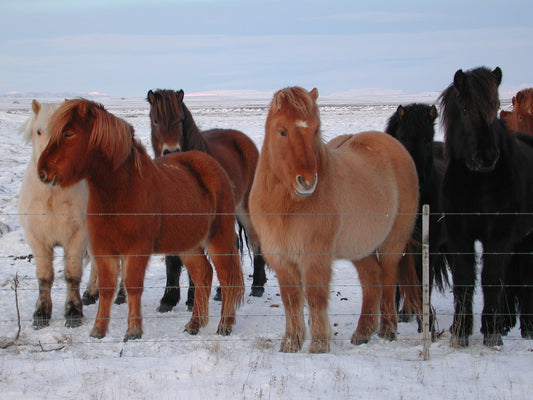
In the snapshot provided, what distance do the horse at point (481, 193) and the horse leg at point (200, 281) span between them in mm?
2389

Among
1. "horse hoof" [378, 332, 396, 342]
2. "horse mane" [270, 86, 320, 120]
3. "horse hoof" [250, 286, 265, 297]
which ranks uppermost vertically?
"horse mane" [270, 86, 320, 120]

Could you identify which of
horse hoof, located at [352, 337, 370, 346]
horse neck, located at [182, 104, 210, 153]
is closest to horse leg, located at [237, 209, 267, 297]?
horse neck, located at [182, 104, 210, 153]

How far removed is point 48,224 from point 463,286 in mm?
3977

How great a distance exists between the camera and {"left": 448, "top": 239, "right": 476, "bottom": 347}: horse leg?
→ 5.04m

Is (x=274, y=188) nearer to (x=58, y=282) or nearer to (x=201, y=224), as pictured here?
(x=201, y=224)

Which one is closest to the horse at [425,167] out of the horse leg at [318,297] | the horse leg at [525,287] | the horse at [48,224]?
the horse leg at [525,287]

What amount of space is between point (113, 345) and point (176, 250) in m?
1.08

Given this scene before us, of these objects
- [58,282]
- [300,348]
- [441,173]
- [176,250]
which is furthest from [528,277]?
[58,282]

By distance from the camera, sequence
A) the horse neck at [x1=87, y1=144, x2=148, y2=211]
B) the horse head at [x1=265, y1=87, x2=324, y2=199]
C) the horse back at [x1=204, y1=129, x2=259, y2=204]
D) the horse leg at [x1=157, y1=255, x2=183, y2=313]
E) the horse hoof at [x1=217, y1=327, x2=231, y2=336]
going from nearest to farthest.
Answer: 1. the horse head at [x1=265, y1=87, x2=324, y2=199]
2. the horse neck at [x1=87, y1=144, x2=148, y2=211]
3. the horse hoof at [x1=217, y1=327, x2=231, y2=336]
4. the horse leg at [x1=157, y1=255, x2=183, y2=313]
5. the horse back at [x1=204, y1=129, x2=259, y2=204]

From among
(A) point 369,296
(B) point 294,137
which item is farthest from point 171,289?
(B) point 294,137

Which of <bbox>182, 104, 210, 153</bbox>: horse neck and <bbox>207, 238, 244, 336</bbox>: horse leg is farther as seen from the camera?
<bbox>182, 104, 210, 153</bbox>: horse neck

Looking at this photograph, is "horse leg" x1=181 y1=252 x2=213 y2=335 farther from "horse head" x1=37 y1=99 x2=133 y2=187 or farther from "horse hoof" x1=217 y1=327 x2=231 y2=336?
"horse head" x1=37 y1=99 x2=133 y2=187

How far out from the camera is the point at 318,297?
4.69 metres

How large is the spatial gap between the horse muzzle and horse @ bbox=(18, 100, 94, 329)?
2540mm
